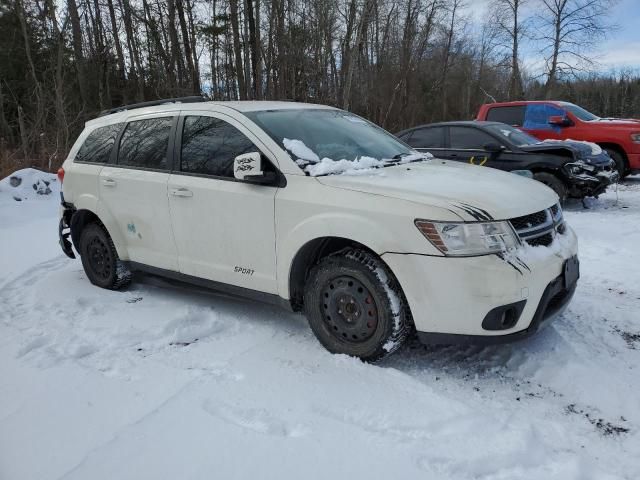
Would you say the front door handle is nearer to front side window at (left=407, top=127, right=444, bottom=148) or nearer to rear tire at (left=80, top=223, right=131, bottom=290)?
rear tire at (left=80, top=223, right=131, bottom=290)

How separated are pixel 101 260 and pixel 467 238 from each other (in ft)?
12.1

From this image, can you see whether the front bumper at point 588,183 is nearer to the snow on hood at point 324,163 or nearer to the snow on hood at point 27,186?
the snow on hood at point 324,163

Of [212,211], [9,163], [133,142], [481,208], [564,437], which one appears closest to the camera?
[564,437]

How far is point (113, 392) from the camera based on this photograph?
9.62ft

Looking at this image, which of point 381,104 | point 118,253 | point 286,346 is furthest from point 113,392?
point 381,104

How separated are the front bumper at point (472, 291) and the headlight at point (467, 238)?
0.05m

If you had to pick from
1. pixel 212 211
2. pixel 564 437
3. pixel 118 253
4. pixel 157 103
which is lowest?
pixel 564 437

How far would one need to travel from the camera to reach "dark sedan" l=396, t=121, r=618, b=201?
764 cm

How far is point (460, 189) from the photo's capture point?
300cm

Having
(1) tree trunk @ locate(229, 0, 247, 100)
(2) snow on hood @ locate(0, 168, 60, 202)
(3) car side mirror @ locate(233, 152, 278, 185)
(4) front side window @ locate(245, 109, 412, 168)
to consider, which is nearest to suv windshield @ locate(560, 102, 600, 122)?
(4) front side window @ locate(245, 109, 412, 168)

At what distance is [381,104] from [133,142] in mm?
25301

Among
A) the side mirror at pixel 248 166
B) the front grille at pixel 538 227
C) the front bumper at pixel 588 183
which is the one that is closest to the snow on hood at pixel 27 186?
the side mirror at pixel 248 166

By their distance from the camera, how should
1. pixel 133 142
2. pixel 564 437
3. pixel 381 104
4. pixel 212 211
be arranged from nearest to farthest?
pixel 564 437, pixel 212 211, pixel 133 142, pixel 381 104

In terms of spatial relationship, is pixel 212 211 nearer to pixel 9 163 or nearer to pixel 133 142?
pixel 133 142
